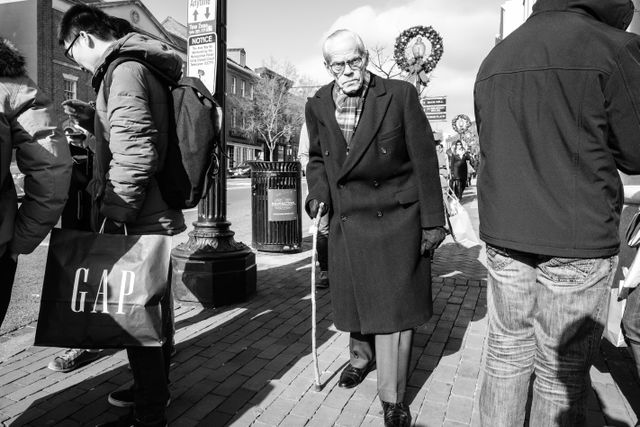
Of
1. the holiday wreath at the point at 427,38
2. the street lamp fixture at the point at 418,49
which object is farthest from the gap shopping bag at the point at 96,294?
the holiday wreath at the point at 427,38

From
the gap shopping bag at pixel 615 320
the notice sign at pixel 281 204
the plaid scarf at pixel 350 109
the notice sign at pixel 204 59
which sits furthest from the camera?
the notice sign at pixel 281 204

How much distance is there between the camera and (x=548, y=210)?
1.81 m

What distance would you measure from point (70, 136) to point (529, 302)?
9.17ft

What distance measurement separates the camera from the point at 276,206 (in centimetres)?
741

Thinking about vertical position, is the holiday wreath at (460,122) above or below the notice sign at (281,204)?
above

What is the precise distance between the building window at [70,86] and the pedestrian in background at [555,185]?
33501 millimetres

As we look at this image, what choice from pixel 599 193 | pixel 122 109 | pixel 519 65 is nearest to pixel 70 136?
pixel 122 109

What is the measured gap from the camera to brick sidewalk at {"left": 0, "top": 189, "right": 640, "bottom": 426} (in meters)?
2.71

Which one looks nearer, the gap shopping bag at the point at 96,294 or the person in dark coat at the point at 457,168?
the gap shopping bag at the point at 96,294

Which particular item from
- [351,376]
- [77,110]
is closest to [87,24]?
[77,110]

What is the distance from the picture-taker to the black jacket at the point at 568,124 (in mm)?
1707

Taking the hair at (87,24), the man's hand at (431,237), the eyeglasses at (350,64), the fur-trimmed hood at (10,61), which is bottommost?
the man's hand at (431,237)

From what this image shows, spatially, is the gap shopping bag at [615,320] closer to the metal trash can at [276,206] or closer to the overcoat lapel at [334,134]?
the overcoat lapel at [334,134]

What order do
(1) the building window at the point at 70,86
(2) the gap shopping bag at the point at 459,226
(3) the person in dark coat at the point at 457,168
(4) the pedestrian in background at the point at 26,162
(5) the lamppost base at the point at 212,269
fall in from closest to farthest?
(4) the pedestrian in background at the point at 26,162
(2) the gap shopping bag at the point at 459,226
(5) the lamppost base at the point at 212,269
(3) the person in dark coat at the point at 457,168
(1) the building window at the point at 70,86
